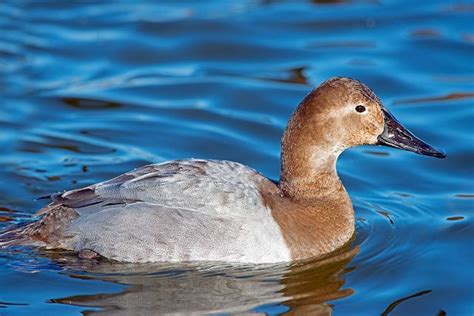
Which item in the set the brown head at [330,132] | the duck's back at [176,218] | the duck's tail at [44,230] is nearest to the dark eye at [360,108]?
the brown head at [330,132]

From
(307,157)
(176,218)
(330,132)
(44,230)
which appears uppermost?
(330,132)

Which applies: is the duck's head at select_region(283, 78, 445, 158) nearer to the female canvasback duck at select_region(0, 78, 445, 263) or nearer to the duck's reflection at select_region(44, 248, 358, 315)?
the female canvasback duck at select_region(0, 78, 445, 263)

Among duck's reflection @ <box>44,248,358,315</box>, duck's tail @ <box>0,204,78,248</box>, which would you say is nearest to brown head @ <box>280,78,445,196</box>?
duck's reflection @ <box>44,248,358,315</box>

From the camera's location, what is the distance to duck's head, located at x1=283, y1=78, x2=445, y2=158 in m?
7.99

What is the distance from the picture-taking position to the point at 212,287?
24.7ft

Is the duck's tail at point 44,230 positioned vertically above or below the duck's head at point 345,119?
below

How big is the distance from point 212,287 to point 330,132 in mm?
1555

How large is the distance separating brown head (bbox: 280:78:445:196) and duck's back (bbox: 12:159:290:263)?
0.36m

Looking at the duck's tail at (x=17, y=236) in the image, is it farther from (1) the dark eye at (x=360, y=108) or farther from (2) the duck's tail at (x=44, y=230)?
(1) the dark eye at (x=360, y=108)

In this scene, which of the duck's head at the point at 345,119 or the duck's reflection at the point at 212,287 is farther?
the duck's head at the point at 345,119

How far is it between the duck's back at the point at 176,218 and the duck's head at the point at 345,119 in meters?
0.62

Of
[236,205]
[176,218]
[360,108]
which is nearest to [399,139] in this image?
[360,108]

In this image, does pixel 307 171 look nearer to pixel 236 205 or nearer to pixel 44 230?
pixel 236 205

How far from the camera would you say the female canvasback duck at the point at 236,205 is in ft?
25.2
